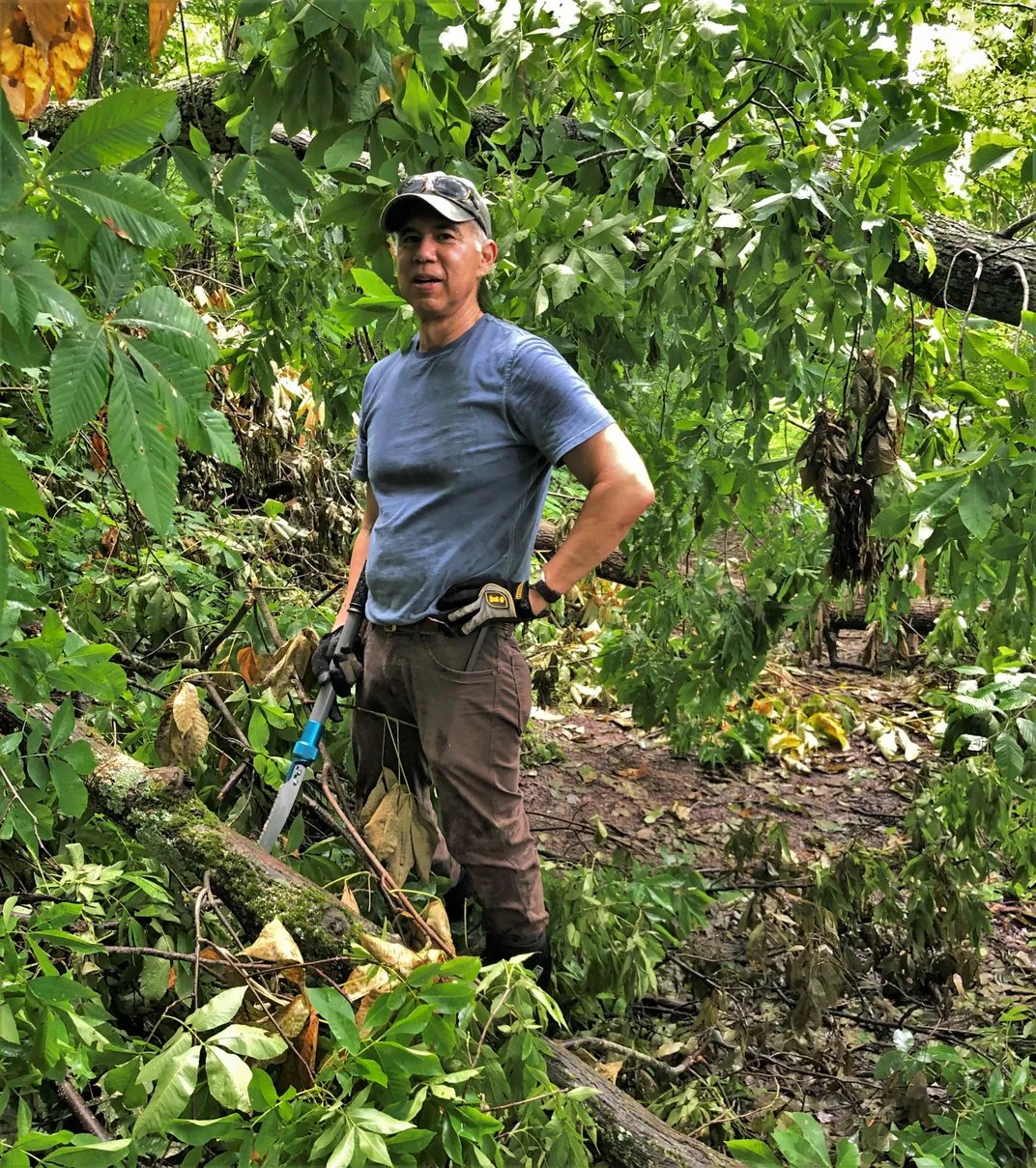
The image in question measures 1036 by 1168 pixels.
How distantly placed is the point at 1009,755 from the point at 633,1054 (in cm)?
144

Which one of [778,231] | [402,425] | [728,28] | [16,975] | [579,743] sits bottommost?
[579,743]

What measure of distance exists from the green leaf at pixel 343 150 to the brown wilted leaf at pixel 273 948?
1571 mm

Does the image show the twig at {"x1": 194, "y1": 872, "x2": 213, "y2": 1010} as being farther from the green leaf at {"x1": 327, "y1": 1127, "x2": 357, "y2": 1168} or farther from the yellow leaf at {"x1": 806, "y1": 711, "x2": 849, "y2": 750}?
the yellow leaf at {"x1": 806, "y1": 711, "x2": 849, "y2": 750}

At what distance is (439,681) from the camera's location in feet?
8.96

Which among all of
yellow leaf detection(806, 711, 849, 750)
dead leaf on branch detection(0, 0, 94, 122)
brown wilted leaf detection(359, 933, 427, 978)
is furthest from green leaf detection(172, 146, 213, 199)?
yellow leaf detection(806, 711, 849, 750)

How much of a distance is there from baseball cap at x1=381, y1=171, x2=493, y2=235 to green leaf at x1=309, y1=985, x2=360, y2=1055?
70.2 inches

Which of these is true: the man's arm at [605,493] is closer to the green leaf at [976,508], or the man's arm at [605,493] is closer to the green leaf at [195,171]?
the green leaf at [976,508]

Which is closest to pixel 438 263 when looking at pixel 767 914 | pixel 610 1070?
pixel 610 1070

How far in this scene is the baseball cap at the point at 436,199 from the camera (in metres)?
2.44

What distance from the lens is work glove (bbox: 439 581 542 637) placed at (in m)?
2.61

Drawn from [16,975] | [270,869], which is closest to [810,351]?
[270,869]

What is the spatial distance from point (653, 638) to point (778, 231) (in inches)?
109

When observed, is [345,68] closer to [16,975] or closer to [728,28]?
[728,28]

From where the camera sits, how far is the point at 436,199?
95.9 inches
